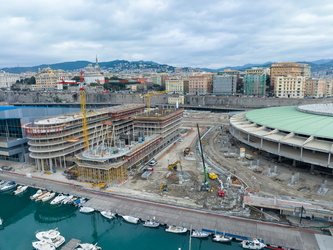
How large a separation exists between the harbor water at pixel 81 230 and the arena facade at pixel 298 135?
1116 inches

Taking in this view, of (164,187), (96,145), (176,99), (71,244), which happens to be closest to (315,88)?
(176,99)

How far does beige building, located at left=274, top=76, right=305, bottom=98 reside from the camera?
486ft

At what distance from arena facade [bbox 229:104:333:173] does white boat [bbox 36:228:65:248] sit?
4758 centimetres

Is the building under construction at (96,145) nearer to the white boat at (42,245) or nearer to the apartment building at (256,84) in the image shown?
the white boat at (42,245)

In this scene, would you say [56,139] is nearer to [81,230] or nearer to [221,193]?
[81,230]

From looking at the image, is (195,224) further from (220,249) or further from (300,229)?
(300,229)

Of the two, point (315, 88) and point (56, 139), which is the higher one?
point (315, 88)

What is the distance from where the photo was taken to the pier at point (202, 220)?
32.8 metres

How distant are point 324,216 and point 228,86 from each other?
517 feet

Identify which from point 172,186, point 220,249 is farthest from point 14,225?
point 220,249

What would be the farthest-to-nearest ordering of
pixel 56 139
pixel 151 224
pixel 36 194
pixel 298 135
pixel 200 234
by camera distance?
pixel 298 135
pixel 56 139
pixel 36 194
pixel 151 224
pixel 200 234

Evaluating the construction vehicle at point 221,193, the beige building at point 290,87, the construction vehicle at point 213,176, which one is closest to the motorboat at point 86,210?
the construction vehicle at point 221,193

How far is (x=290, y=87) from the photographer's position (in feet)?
496

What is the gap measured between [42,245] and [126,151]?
79.1 feet
